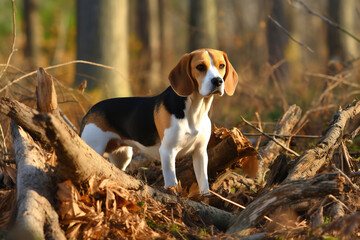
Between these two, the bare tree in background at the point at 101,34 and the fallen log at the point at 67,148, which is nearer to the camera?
the fallen log at the point at 67,148

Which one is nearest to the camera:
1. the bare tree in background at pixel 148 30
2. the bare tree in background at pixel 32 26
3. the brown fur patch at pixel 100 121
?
the brown fur patch at pixel 100 121

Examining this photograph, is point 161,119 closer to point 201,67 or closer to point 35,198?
point 201,67

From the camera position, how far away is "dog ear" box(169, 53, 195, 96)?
13.5 feet

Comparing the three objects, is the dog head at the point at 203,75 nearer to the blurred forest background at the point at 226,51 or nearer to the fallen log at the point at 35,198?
the fallen log at the point at 35,198

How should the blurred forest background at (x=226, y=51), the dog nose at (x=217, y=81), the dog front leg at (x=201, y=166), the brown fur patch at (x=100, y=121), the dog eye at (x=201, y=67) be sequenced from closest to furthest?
1. the dog nose at (x=217, y=81)
2. the dog eye at (x=201, y=67)
3. the dog front leg at (x=201, y=166)
4. the brown fur patch at (x=100, y=121)
5. the blurred forest background at (x=226, y=51)

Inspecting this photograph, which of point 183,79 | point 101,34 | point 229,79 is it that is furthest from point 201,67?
point 101,34

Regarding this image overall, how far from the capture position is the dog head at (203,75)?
395 cm

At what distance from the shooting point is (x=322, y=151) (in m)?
4.27

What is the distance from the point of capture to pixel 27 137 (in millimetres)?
3730

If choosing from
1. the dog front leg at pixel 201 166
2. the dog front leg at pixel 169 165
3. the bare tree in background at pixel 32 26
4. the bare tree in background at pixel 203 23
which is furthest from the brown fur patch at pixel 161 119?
the bare tree in background at pixel 32 26

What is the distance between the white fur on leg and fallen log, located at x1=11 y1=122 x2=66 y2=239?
2.07 m

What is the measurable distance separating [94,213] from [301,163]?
208cm

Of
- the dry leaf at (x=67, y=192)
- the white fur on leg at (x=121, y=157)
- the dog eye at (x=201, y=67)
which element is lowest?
the white fur on leg at (x=121, y=157)

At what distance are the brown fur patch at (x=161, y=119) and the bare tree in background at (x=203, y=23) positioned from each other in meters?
9.21
